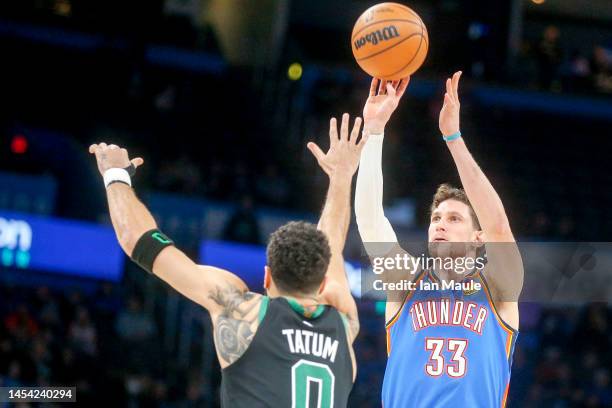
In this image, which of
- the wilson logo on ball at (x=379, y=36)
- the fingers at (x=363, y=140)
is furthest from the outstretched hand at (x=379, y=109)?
the wilson logo on ball at (x=379, y=36)

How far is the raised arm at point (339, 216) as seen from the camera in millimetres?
3977

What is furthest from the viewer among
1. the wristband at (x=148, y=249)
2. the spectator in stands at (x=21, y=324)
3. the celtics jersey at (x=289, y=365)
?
the spectator in stands at (x=21, y=324)

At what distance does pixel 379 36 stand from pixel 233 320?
2461mm

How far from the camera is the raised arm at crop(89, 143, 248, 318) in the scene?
374 centimetres

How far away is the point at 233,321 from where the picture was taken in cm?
375

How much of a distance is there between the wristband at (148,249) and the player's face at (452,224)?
1683 mm

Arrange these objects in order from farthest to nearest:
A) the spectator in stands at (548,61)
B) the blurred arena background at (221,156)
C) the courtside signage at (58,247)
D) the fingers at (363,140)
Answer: the spectator in stands at (548,61) < the courtside signage at (58,247) < the blurred arena background at (221,156) < the fingers at (363,140)

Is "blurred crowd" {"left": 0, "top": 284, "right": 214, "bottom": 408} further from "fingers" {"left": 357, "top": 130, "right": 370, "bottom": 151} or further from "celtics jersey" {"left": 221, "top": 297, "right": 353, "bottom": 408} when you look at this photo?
"celtics jersey" {"left": 221, "top": 297, "right": 353, "bottom": 408}

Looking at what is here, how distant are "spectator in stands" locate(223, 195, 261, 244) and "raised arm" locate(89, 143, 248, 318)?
10.0 metres

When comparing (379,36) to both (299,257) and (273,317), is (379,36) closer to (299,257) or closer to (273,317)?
(299,257)

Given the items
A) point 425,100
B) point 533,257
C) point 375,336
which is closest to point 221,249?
point 375,336

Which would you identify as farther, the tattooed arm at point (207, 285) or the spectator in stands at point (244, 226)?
the spectator in stands at point (244, 226)

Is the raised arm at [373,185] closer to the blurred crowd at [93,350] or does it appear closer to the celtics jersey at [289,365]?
the celtics jersey at [289,365]

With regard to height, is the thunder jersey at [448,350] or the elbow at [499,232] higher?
the elbow at [499,232]
